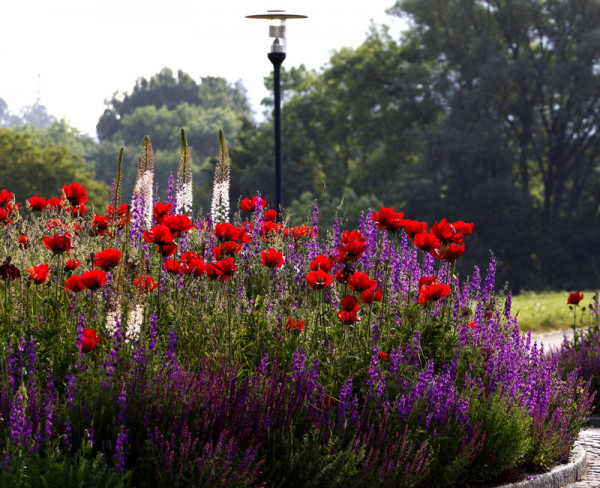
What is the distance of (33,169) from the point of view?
47.0 meters

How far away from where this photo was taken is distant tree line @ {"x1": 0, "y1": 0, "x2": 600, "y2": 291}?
136ft

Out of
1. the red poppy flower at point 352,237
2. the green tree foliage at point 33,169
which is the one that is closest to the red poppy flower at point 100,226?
the red poppy flower at point 352,237

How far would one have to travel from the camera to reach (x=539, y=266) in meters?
43.9

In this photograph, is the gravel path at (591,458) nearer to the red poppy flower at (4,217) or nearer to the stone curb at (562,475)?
the stone curb at (562,475)

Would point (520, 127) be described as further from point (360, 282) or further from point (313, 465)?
point (313, 465)

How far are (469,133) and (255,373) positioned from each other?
3769 cm

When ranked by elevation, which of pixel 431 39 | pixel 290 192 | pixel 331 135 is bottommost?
pixel 290 192

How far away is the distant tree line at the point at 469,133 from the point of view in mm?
41594

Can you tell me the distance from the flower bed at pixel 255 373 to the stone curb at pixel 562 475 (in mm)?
119

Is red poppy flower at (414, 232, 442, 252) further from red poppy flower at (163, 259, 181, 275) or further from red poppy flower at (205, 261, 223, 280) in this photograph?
red poppy flower at (163, 259, 181, 275)

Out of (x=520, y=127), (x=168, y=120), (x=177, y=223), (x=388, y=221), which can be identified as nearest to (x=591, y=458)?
(x=388, y=221)

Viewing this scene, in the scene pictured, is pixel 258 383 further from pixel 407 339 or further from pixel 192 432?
pixel 407 339

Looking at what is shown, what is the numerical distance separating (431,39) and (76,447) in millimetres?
43829

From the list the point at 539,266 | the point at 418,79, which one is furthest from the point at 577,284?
the point at 418,79
